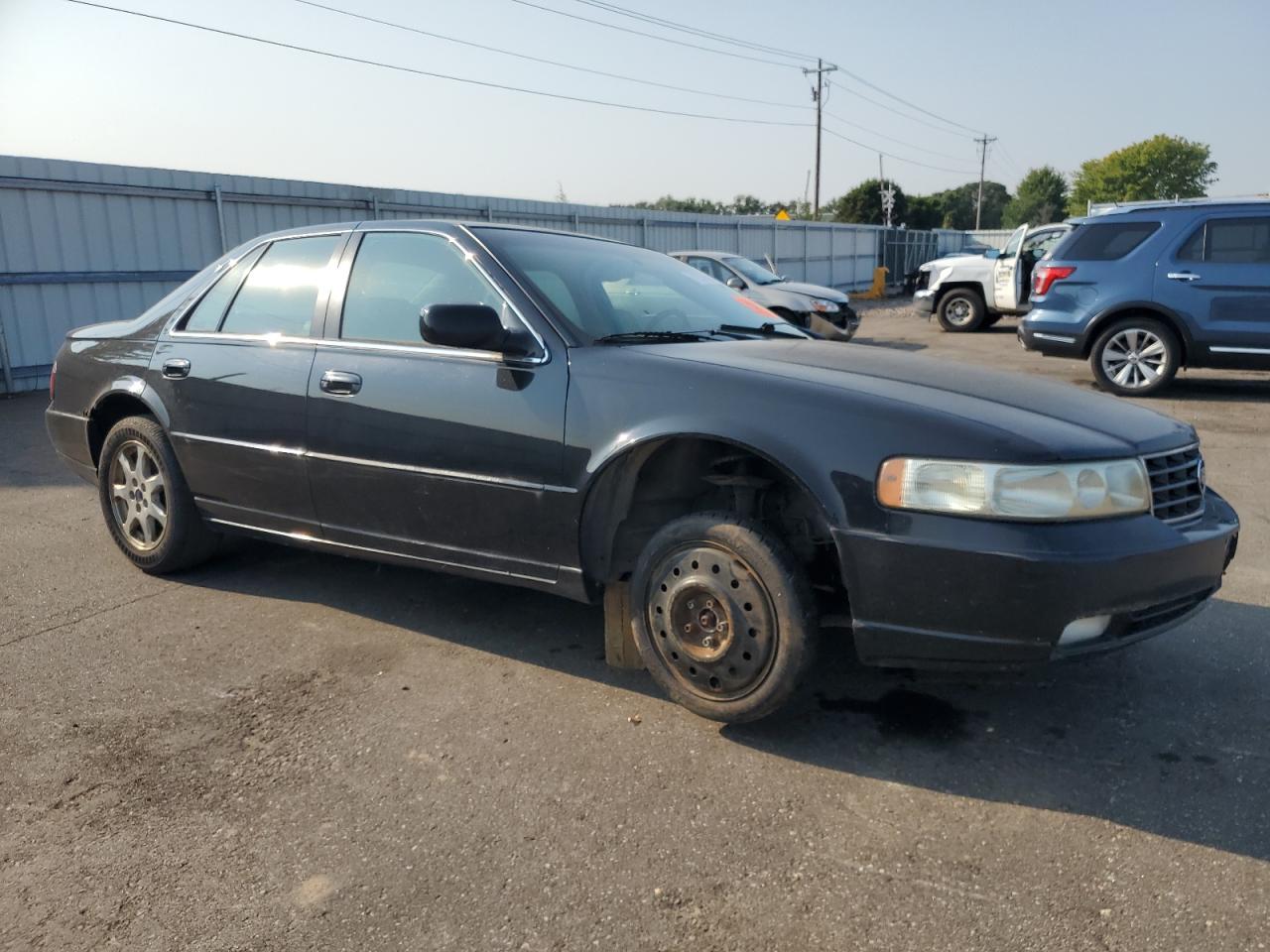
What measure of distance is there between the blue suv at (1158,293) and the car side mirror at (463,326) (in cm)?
811

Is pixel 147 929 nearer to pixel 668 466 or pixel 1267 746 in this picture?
pixel 668 466

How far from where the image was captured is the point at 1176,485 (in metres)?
2.95

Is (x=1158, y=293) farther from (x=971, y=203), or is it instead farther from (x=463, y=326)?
(x=971, y=203)

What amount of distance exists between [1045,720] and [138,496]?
388 cm

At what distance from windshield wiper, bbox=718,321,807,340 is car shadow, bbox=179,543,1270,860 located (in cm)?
120

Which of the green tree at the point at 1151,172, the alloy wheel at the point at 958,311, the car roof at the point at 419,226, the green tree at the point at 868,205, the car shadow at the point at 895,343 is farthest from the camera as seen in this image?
the green tree at the point at 1151,172

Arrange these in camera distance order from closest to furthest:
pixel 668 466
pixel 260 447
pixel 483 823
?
pixel 483 823 → pixel 668 466 → pixel 260 447

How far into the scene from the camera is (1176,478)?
296cm

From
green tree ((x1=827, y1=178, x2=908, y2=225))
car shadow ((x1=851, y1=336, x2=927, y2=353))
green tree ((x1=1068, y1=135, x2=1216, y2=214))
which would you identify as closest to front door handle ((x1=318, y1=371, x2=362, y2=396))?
car shadow ((x1=851, y1=336, x2=927, y2=353))

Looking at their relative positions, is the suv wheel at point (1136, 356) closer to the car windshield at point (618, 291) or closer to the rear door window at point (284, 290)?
the car windshield at point (618, 291)

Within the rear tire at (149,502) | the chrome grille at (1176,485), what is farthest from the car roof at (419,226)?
the chrome grille at (1176,485)

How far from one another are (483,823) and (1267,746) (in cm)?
227

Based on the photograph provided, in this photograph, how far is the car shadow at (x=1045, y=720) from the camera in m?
2.68

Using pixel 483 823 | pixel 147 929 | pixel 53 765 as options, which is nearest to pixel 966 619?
pixel 483 823
